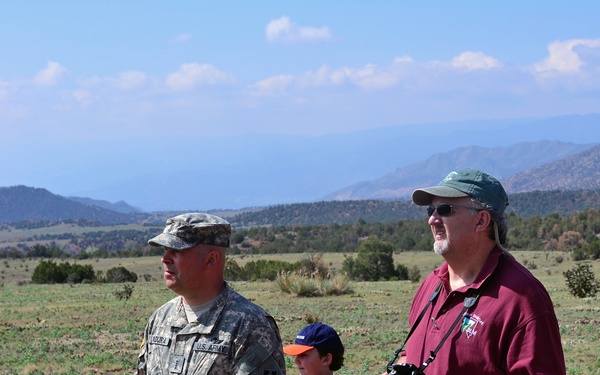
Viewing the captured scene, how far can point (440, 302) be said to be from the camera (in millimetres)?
4324

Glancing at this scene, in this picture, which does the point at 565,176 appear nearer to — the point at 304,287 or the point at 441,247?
the point at 304,287

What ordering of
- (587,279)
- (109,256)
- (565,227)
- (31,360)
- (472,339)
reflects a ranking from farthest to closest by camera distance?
(109,256) < (565,227) < (587,279) < (31,360) < (472,339)

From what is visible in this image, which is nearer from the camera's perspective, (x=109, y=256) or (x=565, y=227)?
(x=565, y=227)

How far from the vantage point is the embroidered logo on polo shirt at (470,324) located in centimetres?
396

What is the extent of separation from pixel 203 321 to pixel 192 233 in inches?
18.1

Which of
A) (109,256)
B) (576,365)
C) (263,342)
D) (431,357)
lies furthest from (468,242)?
(109,256)

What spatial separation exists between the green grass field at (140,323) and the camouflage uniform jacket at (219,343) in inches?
280

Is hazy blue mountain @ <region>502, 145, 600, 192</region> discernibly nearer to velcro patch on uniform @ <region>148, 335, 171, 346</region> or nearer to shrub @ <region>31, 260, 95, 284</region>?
shrub @ <region>31, 260, 95, 284</region>

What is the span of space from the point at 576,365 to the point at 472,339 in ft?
25.7

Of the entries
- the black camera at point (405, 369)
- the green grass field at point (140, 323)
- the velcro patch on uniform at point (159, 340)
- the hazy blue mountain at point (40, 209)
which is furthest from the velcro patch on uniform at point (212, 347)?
the hazy blue mountain at point (40, 209)

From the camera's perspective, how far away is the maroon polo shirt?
3.80 metres

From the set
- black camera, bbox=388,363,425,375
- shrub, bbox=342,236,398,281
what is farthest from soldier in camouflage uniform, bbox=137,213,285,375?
shrub, bbox=342,236,398,281

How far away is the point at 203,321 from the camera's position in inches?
175

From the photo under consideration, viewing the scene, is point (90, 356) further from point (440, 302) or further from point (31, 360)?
point (440, 302)
